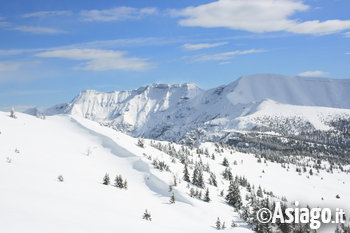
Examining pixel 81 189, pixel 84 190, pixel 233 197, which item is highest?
pixel 81 189

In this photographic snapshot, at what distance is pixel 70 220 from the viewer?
2645 centimetres

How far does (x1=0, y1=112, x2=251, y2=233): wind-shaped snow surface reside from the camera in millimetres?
26812

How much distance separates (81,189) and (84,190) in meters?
0.43

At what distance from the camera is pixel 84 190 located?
43125 mm

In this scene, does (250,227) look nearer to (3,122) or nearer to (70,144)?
(70,144)

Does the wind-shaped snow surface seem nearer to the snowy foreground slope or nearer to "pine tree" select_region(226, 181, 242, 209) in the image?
the snowy foreground slope

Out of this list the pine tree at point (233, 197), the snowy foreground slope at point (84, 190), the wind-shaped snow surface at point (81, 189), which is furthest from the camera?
the pine tree at point (233, 197)

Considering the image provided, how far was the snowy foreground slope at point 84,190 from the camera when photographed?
27188 mm

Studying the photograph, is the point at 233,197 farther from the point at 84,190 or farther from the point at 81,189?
the point at 81,189

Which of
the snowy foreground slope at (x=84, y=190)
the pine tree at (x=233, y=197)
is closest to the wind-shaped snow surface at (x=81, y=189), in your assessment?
the snowy foreground slope at (x=84, y=190)

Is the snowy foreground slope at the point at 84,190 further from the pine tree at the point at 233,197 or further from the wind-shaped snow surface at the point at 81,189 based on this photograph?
the pine tree at the point at 233,197

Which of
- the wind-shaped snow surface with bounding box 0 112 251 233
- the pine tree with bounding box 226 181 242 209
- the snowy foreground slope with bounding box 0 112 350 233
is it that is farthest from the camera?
the pine tree with bounding box 226 181 242 209

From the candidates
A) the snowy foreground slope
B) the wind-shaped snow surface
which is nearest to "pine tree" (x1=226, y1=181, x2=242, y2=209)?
the snowy foreground slope

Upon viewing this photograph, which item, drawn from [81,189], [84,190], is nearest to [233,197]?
[84,190]
